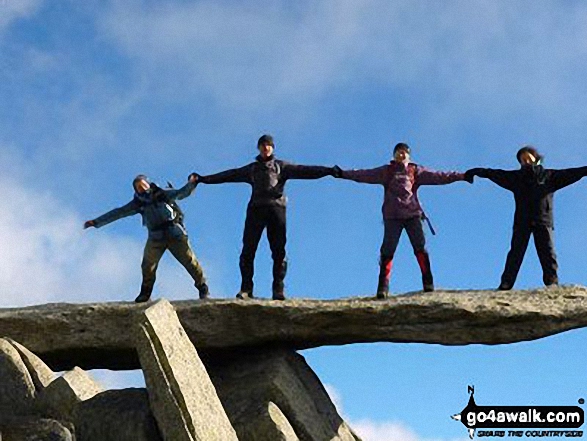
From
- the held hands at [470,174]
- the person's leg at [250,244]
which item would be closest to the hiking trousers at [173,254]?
the person's leg at [250,244]

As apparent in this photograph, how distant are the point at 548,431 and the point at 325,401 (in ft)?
12.5

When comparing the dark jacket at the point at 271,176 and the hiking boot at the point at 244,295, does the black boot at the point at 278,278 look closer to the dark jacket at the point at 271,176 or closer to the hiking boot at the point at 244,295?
the hiking boot at the point at 244,295

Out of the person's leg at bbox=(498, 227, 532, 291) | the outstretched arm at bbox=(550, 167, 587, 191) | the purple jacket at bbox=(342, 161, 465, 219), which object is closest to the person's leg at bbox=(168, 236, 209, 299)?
the purple jacket at bbox=(342, 161, 465, 219)

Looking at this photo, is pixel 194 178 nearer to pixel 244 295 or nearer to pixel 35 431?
pixel 244 295

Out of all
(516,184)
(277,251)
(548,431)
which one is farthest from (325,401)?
(516,184)

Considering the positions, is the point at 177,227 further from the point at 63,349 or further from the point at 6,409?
the point at 6,409

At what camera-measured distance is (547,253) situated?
15984 millimetres

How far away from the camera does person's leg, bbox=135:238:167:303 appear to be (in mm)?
16750

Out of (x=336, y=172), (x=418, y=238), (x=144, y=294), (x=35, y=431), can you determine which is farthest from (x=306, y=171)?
(x=35, y=431)

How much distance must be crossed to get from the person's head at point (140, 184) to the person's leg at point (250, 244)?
2116 millimetres

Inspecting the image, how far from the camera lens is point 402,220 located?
15.9 m

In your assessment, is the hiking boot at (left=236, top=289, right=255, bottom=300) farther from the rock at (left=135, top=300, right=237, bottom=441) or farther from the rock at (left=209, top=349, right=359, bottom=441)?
the rock at (left=135, top=300, right=237, bottom=441)

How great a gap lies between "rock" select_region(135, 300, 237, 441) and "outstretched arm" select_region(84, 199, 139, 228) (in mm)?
4002

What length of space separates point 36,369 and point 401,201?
263 inches
